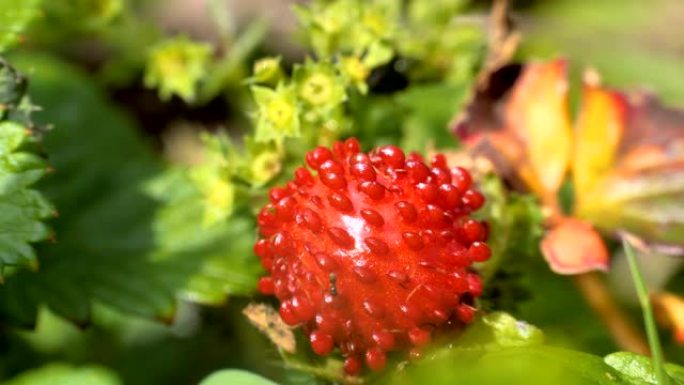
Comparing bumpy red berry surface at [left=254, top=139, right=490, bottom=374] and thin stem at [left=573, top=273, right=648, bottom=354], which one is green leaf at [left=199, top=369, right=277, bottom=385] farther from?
thin stem at [left=573, top=273, right=648, bottom=354]

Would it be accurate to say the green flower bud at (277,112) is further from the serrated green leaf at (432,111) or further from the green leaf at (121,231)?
the serrated green leaf at (432,111)

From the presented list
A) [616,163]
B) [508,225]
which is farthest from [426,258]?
[616,163]

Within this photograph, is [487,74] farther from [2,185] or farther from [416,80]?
[2,185]

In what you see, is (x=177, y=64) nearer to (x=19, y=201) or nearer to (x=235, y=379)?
(x=19, y=201)

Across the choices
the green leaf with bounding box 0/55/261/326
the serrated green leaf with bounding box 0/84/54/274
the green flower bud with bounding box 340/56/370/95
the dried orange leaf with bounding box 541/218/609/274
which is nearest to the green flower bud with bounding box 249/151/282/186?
the green leaf with bounding box 0/55/261/326

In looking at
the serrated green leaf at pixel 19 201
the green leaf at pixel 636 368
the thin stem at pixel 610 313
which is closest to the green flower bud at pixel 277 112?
the serrated green leaf at pixel 19 201
